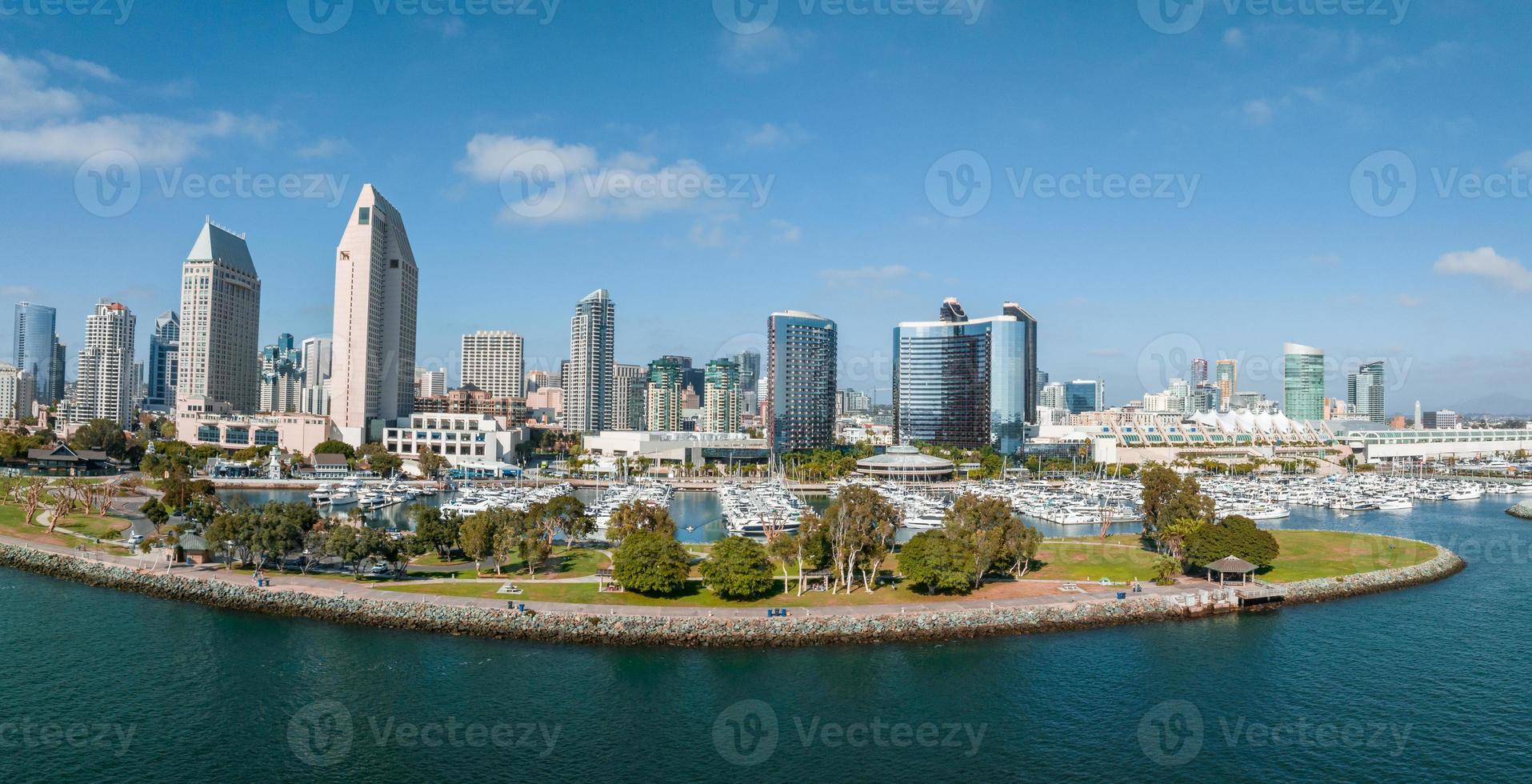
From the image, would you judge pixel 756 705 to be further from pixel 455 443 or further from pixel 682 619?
pixel 455 443

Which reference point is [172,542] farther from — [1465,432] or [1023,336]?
[1465,432]

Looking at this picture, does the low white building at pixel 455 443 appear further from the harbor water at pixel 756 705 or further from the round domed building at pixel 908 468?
the harbor water at pixel 756 705

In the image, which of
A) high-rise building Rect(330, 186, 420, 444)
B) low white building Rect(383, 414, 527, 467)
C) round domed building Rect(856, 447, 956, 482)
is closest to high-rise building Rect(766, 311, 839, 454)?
round domed building Rect(856, 447, 956, 482)

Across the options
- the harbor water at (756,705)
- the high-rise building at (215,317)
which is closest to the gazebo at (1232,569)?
the harbor water at (756,705)

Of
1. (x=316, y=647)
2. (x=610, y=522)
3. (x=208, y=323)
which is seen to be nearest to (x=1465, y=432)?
(x=610, y=522)

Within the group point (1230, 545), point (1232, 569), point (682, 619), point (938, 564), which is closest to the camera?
point (682, 619)

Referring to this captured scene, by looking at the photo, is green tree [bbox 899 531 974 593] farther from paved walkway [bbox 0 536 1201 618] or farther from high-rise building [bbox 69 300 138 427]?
high-rise building [bbox 69 300 138 427]

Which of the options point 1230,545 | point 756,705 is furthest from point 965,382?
point 756,705
